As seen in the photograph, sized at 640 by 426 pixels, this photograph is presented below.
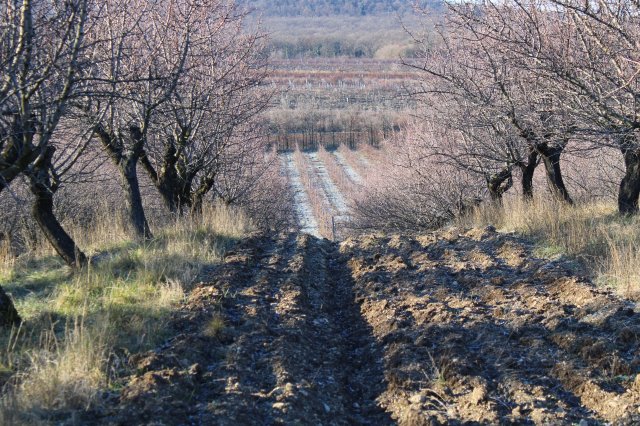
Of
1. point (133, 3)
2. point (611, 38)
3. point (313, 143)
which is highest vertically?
point (133, 3)

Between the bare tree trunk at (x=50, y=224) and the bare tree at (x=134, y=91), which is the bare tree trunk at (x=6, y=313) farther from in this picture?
the bare tree at (x=134, y=91)

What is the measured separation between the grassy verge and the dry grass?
14.3ft

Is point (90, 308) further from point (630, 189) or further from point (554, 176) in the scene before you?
point (554, 176)

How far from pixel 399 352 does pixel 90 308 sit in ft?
10.2

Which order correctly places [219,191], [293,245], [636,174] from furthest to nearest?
[219,191]
[293,245]
[636,174]

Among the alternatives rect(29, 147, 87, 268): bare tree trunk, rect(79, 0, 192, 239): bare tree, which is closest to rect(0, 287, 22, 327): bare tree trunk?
rect(29, 147, 87, 268): bare tree trunk

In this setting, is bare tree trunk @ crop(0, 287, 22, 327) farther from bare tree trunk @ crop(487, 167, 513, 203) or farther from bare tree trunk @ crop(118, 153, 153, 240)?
bare tree trunk @ crop(487, 167, 513, 203)

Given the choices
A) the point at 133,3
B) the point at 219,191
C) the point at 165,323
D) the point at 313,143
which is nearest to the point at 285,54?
the point at 313,143

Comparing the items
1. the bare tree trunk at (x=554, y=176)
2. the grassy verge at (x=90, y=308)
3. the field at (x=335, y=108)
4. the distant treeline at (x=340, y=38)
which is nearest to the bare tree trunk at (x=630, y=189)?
the bare tree trunk at (x=554, y=176)

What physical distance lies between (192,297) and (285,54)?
80770mm

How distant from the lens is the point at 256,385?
187 inches

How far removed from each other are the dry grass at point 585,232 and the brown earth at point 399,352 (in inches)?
10.8

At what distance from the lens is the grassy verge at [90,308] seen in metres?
4.31

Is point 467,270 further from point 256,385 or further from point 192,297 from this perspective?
point 256,385
